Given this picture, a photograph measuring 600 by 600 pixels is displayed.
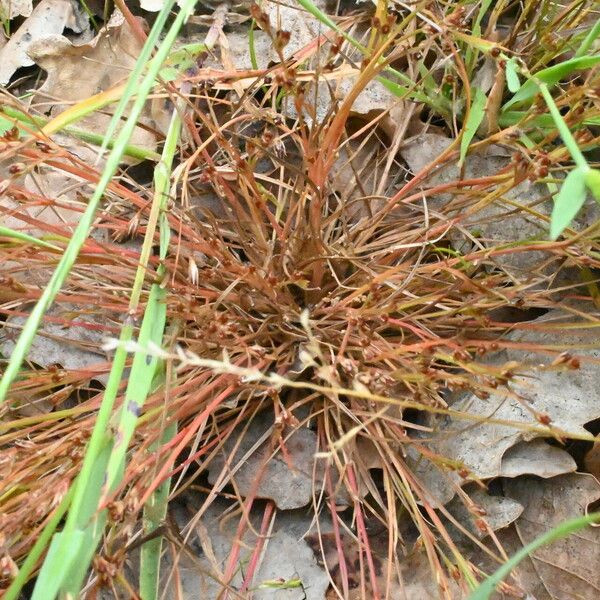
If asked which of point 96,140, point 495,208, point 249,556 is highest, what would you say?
point 96,140

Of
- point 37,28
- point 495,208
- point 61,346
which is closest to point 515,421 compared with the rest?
point 495,208

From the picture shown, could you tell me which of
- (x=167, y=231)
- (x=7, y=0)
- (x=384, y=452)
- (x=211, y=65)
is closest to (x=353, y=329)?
(x=384, y=452)

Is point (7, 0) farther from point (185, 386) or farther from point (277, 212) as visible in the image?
point (185, 386)

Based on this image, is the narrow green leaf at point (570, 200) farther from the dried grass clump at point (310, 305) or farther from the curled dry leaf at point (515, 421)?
the curled dry leaf at point (515, 421)

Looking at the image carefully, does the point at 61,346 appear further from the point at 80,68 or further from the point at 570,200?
the point at 570,200

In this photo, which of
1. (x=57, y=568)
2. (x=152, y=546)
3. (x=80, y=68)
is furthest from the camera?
(x=80, y=68)

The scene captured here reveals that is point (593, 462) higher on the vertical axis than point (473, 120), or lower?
lower
